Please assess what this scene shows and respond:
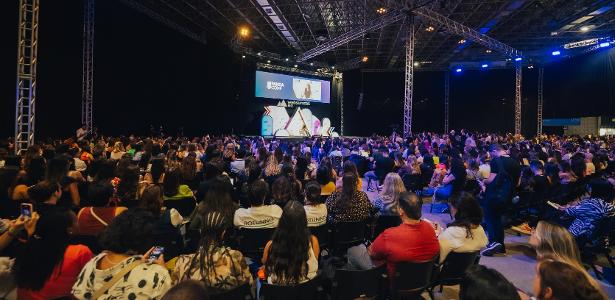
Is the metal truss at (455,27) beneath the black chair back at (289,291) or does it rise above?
above

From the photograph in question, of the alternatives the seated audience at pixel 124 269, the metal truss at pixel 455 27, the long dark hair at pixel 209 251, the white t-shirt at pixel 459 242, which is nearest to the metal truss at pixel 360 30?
the metal truss at pixel 455 27

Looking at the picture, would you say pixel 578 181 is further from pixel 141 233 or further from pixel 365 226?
pixel 141 233

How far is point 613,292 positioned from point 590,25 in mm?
16672

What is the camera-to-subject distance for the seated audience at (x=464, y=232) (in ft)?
10.6

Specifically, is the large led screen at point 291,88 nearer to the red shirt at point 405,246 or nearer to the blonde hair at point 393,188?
the blonde hair at point 393,188

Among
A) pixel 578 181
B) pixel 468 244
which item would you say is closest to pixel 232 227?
pixel 468 244

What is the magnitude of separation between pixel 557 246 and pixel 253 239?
2642 mm

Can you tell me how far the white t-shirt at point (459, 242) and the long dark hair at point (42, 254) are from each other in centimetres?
305

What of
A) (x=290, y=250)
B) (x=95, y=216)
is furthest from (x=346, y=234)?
(x=95, y=216)

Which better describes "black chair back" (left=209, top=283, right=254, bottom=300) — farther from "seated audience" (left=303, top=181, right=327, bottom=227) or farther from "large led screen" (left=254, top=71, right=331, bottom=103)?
"large led screen" (left=254, top=71, right=331, bottom=103)

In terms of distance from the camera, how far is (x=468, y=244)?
3.21 metres

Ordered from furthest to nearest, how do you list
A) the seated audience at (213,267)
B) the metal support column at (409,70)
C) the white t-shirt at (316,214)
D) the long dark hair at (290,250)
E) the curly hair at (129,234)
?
1. the metal support column at (409,70)
2. the white t-shirt at (316,214)
3. the long dark hair at (290,250)
4. the seated audience at (213,267)
5. the curly hair at (129,234)

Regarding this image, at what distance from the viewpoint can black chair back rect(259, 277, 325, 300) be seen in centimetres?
225

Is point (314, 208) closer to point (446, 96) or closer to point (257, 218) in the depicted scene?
point (257, 218)
